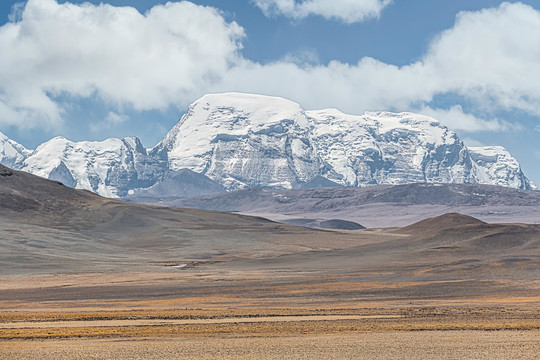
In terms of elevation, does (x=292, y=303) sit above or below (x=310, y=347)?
above

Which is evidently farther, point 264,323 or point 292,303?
point 292,303

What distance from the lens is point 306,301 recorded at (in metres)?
70.4

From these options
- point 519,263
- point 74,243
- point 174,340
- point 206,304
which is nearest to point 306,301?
point 206,304

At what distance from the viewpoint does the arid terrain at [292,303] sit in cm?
4003

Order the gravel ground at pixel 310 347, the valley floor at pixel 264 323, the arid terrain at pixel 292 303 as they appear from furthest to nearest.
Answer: the arid terrain at pixel 292 303 → the valley floor at pixel 264 323 → the gravel ground at pixel 310 347

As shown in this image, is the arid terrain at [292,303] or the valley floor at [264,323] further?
the arid terrain at [292,303]

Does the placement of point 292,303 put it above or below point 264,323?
above

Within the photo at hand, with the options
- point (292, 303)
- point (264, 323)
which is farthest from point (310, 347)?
point (292, 303)

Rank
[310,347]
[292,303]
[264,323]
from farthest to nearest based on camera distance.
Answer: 1. [292,303]
2. [264,323]
3. [310,347]

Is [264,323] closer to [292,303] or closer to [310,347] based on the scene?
[310,347]

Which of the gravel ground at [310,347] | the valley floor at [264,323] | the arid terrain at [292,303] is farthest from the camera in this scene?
the arid terrain at [292,303]

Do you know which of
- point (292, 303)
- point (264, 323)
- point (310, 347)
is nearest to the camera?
point (310, 347)

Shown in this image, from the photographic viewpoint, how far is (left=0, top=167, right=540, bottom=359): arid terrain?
40031 millimetres

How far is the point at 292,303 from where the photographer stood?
224 feet
